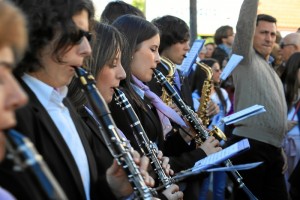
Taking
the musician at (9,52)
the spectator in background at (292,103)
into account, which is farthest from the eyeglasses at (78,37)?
the spectator in background at (292,103)

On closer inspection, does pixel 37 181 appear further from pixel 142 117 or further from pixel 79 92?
pixel 142 117

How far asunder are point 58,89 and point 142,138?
0.69 metres

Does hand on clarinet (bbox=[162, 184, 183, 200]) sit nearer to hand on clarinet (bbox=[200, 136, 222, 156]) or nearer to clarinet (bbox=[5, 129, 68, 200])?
hand on clarinet (bbox=[200, 136, 222, 156])

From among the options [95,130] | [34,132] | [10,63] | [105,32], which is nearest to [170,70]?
[105,32]

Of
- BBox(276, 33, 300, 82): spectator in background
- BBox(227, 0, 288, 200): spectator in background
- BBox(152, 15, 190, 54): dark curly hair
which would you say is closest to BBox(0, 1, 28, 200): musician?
BBox(152, 15, 190, 54): dark curly hair

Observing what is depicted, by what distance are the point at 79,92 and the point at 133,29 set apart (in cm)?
94

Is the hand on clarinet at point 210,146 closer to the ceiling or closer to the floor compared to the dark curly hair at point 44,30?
closer to the floor

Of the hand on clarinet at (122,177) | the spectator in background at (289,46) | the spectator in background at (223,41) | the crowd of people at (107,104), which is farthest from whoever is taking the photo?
the spectator in background at (223,41)

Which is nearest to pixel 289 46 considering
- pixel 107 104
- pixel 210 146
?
pixel 210 146

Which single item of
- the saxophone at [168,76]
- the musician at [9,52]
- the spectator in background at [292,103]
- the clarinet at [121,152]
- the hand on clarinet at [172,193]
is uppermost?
the musician at [9,52]

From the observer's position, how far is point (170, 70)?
449cm

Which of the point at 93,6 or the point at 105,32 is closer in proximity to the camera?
the point at 93,6

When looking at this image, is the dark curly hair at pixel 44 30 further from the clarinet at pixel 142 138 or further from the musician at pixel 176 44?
the musician at pixel 176 44

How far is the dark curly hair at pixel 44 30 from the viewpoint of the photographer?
6.99 ft
